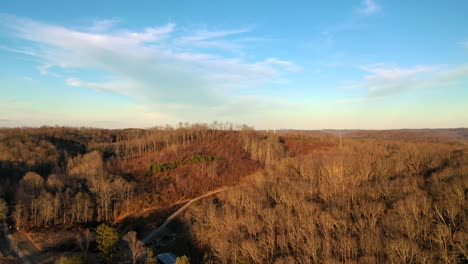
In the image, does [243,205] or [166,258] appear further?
[243,205]

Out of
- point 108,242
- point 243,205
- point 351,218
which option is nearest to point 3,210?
point 108,242

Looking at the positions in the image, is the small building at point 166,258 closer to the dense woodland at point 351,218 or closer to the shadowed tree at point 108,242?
the dense woodland at point 351,218

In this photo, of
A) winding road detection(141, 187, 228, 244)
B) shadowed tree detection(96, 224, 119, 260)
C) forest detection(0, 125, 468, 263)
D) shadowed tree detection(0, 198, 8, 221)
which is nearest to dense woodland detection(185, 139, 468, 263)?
forest detection(0, 125, 468, 263)

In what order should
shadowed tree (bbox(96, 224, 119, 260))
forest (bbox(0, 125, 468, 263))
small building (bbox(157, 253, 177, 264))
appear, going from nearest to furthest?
1. forest (bbox(0, 125, 468, 263))
2. shadowed tree (bbox(96, 224, 119, 260))
3. small building (bbox(157, 253, 177, 264))

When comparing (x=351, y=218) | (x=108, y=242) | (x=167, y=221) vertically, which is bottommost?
(x=167, y=221)

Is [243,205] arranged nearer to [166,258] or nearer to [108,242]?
[166,258]

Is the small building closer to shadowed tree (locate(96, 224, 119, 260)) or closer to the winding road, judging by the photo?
shadowed tree (locate(96, 224, 119, 260))

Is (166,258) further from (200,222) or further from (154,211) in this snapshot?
(154,211)

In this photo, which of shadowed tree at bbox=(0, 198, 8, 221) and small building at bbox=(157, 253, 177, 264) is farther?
shadowed tree at bbox=(0, 198, 8, 221)
